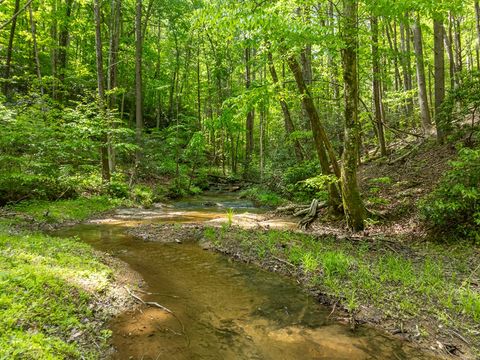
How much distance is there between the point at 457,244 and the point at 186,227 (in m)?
7.15

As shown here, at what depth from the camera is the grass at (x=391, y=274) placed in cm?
493

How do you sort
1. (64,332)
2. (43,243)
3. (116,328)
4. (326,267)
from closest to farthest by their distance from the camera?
(64,332), (116,328), (326,267), (43,243)

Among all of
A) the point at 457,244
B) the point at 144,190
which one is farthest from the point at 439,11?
the point at 144,190

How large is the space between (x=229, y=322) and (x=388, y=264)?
3.39 metres

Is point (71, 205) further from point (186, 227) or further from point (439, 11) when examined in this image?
point (439, 11)

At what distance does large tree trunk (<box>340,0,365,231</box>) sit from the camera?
851 cm

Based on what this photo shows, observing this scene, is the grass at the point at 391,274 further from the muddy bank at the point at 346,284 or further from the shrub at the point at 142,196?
the shrub at the point at 142,196

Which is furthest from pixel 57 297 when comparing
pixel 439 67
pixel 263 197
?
pixel 439 67

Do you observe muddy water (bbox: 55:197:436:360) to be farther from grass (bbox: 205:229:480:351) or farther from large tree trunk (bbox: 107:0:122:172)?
large tree trunk (bbox: 107:0:122:172)

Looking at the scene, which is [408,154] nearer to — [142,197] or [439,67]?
[439,67]

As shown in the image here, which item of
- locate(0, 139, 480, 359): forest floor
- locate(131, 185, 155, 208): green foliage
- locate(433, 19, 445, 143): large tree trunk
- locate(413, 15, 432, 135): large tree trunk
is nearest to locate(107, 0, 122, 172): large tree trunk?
locate(131, 185, 155, 208): green foliage

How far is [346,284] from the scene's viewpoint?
606cm

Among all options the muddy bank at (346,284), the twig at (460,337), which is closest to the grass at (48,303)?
the muddy bank at (346,284)

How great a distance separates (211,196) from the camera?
21.3 metres
